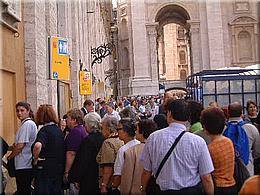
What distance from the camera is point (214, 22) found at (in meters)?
51.7

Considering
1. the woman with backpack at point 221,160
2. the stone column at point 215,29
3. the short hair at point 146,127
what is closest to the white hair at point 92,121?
the short hair at point 146,127

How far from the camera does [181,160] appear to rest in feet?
13.3

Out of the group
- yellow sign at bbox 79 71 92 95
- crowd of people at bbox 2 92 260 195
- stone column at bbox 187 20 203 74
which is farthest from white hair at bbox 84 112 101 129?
stone column at bbox 187 20 203 74

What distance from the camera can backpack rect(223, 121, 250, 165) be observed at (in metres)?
5.80

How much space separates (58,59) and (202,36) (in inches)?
1774

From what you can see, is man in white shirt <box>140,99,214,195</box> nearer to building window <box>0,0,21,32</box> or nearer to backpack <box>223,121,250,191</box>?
backpack <box>223,121,250,191</box>

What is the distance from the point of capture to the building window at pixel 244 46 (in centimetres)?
5272

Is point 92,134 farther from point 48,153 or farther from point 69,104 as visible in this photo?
point 69,104

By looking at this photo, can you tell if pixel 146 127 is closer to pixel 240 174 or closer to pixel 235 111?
pixel 240 174

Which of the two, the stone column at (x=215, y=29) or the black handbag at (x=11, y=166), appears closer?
the black handbag at (x=11, y=166)

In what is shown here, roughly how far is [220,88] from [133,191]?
41.6ft

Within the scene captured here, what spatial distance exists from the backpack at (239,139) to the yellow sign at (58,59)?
11.9ft

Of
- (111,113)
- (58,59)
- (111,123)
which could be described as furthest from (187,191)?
(111,113)

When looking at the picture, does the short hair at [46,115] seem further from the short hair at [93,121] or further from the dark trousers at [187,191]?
the dark trousers at [187,191]
